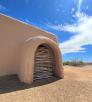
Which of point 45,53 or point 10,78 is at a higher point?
point 45,53

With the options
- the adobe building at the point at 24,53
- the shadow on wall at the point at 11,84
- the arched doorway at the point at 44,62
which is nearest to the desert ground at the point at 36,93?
the shadow on wall at the point at 11,84

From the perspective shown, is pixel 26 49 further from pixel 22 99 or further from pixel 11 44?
pixel 22 99

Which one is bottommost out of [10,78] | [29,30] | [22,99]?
[22,99]

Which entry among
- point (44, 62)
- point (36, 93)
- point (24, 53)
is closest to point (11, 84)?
point (36, 93)

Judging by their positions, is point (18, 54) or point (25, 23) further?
point (25, 23)

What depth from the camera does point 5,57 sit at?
30.7 feet

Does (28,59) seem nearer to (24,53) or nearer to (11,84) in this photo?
(24,53)

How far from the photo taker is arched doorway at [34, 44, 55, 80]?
10.1 m

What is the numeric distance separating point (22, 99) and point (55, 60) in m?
5.49

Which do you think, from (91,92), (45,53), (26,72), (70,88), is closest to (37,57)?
(45,53)

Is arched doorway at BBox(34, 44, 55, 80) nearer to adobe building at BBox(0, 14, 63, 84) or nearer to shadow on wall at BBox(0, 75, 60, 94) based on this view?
adobe building at BBox(0, 14, 63, 84)

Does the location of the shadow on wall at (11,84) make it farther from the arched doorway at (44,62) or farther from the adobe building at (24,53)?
the arched doorway at (44,62)

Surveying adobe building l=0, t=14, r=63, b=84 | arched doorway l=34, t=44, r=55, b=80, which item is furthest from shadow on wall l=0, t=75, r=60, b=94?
arched doorway l=34, t=44, r=55, b=80

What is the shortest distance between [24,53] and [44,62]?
5.50ft
